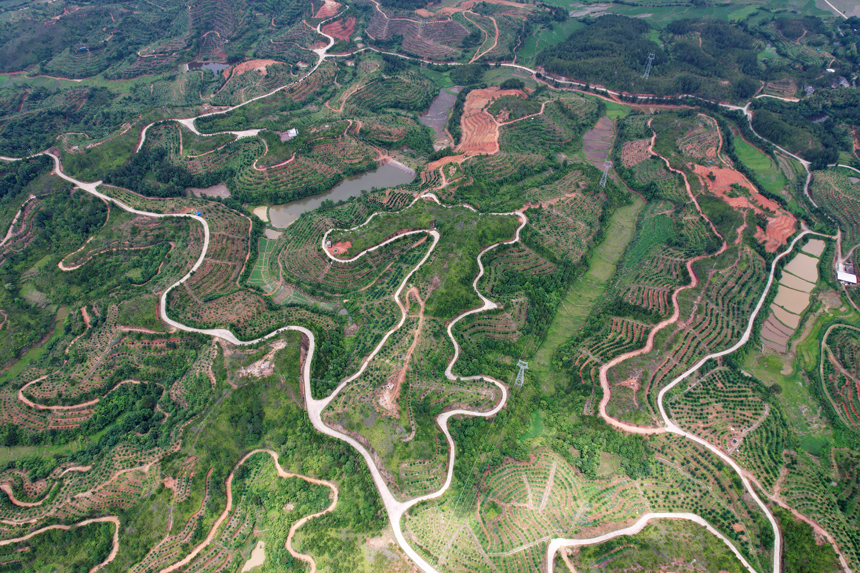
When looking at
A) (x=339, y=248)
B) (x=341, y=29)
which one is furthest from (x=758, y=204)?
(x=341, y=29)

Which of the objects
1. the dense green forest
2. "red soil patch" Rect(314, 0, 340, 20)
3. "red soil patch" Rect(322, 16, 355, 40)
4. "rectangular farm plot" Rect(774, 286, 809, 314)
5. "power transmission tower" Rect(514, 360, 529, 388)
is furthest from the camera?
"red soil patch" Rect(314, 0, 340, 20)

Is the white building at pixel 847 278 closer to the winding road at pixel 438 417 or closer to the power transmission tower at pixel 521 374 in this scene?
the winding road at pixel 438 417

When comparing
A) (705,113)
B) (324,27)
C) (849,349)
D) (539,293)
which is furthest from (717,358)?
(324,27)

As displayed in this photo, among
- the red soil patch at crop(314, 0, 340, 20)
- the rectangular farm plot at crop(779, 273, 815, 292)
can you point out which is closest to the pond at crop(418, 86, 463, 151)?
the red soil patch at crop(314, 0, 340, 20)

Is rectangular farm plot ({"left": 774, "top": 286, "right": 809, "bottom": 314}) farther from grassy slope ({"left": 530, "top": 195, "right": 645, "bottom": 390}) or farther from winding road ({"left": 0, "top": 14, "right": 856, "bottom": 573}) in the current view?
grassy slope ({"left": 530, "top": 195, "right": 645, "bottom": 390})

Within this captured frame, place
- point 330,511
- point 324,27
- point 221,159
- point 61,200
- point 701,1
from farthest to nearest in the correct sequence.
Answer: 1. point 701,1
2. point 324,27
3. point 221,159
4. point 61,200
5. point 330,511

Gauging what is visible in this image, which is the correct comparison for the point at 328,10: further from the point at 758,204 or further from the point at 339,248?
the point at 758,204

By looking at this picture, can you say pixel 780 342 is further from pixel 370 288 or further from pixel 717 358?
pixel 370 288
